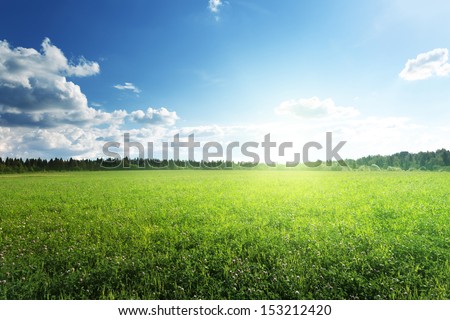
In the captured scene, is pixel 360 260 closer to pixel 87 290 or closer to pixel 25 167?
pixel 87 290

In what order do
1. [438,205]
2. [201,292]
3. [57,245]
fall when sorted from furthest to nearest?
[438,205] → [57,245] → [201,292]

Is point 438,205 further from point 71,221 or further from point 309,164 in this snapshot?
point 309,164

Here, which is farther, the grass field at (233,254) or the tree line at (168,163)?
the tree line at (168,163)

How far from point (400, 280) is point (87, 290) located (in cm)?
657

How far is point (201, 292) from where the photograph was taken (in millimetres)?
6117

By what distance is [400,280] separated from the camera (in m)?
6.40

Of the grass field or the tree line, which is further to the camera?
the tree line

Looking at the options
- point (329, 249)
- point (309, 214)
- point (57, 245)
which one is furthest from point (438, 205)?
point (57, 245)

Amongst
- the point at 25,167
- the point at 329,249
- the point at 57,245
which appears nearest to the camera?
the point at 329,249

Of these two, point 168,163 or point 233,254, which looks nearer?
point 233,254

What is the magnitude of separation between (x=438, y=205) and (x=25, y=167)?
125m
